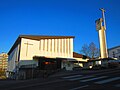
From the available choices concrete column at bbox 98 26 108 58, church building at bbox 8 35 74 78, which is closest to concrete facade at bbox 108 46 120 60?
concrete column at bbox 98 26 108 58

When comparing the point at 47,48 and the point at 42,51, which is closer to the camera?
the point at 42,51

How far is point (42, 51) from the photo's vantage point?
43.6 m

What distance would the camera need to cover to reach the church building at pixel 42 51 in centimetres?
4144

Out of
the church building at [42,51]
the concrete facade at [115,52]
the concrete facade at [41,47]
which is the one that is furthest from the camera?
the concrete facade at [115,52]

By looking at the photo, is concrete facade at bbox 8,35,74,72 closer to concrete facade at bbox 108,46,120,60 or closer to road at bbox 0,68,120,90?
road at bbox 0,68,120,90

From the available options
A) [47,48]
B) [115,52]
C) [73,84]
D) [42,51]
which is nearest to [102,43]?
[47,48]

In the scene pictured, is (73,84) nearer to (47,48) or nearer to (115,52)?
(47,48)

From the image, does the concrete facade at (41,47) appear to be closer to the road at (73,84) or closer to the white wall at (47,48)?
the white wall at (47,48)

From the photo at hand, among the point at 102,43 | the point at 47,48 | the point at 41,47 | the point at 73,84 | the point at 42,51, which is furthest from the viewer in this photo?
the point at 102,43

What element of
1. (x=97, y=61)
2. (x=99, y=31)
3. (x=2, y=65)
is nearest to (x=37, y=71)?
(x=97, y=61)

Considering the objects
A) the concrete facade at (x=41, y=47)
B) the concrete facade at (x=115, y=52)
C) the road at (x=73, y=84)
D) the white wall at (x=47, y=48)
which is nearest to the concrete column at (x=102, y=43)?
the concrete facade at (x=41, y=47)

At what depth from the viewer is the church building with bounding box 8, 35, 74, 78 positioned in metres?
41.4

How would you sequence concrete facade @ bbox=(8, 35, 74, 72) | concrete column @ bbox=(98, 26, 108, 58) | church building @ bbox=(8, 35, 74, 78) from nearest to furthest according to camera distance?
church building @ bbox=(8, 35, 74, 78), concrete facade @ bbox=(8, 35, 74, 72), concrete column @ bbox=(98, 26, 108, 58)

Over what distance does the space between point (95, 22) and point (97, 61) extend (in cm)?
1181
